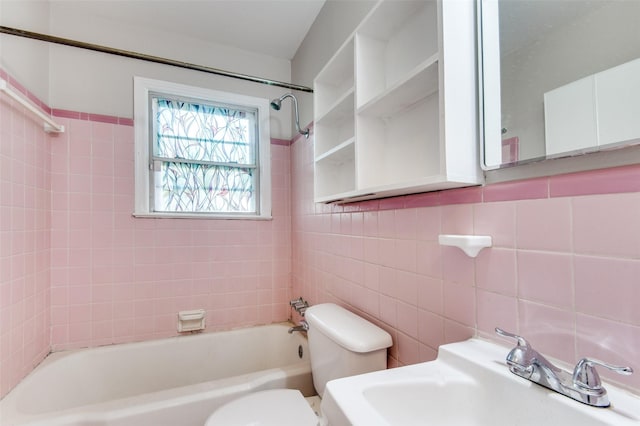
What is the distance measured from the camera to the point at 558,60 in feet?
2.21

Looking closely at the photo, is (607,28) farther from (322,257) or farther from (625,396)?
(322,257)

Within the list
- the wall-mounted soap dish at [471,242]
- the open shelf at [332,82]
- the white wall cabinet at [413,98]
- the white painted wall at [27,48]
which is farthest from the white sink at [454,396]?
the white painted wall at [27,48]

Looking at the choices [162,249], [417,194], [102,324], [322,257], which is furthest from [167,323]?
[417,194]

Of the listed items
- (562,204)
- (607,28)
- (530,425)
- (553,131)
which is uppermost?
(607,28)

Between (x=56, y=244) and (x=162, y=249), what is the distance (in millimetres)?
560

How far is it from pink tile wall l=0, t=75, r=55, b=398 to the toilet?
106 centimetres

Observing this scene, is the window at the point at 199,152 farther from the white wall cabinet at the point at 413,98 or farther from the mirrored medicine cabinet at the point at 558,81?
the mirrored medicine cabinet at the point at 558,81

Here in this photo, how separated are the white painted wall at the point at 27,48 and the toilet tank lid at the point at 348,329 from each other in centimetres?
182

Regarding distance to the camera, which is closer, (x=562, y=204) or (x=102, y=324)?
(x=562, y=204)

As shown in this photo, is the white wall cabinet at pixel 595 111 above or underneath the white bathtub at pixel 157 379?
above

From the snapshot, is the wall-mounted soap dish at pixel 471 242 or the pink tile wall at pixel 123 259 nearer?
the wall-mounted soap dish at pixel 471 242

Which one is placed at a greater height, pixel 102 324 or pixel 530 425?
pixel 530 425

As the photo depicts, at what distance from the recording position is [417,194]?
101 cm

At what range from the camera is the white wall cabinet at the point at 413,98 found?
76cm
